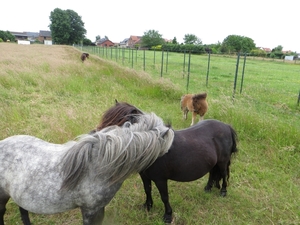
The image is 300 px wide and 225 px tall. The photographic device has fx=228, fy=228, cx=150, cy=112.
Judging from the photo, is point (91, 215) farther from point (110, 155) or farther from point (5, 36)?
point (5, 36)

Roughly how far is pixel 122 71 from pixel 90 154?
828 centimetres

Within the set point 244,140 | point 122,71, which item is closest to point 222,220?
point 244,140

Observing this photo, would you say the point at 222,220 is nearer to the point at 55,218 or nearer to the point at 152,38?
the point at 55,218

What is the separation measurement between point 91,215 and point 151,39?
244 ft

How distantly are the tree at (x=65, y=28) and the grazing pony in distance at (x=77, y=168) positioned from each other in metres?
67.0

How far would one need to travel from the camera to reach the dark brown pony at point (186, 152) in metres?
2.05

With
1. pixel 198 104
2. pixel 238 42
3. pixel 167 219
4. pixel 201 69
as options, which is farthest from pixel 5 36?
pixel 167 219

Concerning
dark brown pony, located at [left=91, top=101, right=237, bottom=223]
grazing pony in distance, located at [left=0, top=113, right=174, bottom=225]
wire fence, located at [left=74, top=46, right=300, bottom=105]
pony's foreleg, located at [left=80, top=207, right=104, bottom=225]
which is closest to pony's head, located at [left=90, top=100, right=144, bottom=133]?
dark brown pony, located at [left=91, top=101, right=237, bottom=223]

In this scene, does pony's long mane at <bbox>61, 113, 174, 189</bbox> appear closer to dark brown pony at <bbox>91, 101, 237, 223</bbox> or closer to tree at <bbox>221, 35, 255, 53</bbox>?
dark brown pony at <bbox>91, 101, 237, 223</bbox>

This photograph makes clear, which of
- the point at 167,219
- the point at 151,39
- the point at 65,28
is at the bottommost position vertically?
the point at 167,219

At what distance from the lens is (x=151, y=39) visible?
72.1 meters

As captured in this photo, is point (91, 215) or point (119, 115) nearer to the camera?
point (91, 215)

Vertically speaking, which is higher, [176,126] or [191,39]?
[191,39]

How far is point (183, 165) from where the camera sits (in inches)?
86.3
